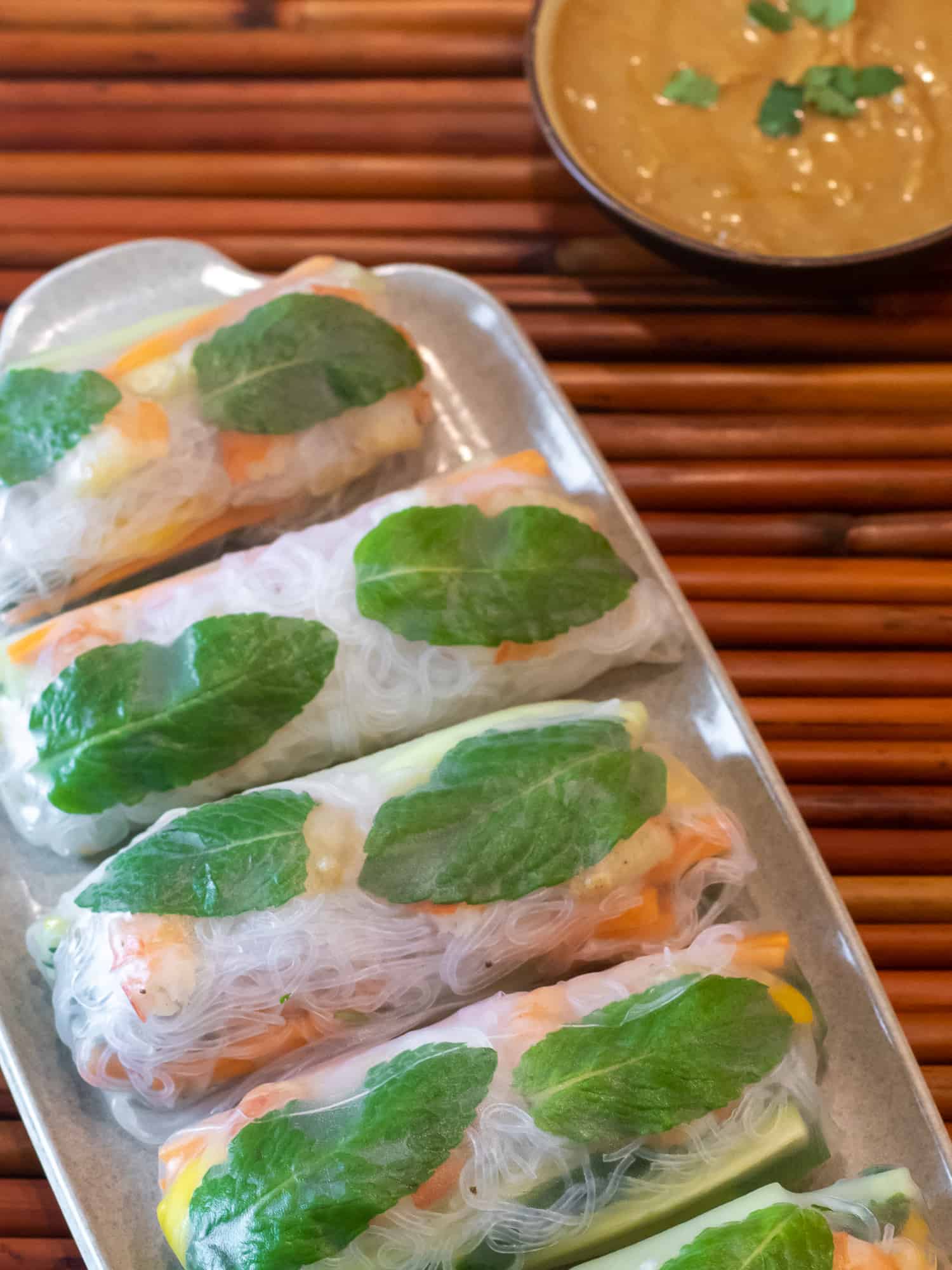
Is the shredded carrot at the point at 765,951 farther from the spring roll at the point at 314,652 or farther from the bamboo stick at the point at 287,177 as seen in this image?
the bamboo stick at the point at 287,177

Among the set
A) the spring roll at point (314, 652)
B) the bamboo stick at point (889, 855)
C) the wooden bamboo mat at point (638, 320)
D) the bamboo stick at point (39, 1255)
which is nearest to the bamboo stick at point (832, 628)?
the wooden bamboo mat at point (638, 320)

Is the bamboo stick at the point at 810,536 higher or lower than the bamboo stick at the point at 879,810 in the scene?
higher

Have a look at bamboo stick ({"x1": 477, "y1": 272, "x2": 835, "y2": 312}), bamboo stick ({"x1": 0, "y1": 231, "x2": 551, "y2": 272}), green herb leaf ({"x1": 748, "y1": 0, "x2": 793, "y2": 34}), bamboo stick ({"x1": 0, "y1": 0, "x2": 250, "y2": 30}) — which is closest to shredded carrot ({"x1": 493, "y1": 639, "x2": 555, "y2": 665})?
bamboo stick ({"x1": 477, "y1": 272, "x2": 835, "y2": 312})

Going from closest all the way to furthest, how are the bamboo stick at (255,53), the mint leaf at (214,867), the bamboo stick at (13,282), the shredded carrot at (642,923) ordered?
1. the mint leaf at (214,867)
2. the shredded carrot at (642,923)
3. the bamboo stick at (13,282)
4. the bamboo stick at (255,53)

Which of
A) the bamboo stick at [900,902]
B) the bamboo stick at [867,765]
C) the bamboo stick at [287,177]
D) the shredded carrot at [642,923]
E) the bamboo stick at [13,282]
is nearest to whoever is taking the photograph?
the shredded carrot at [642,923]

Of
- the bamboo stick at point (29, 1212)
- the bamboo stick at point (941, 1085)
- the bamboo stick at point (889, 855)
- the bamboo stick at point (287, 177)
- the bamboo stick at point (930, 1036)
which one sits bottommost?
the bamboo stick at point (29, 1212)

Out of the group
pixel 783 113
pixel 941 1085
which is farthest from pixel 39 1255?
pixel 783 113

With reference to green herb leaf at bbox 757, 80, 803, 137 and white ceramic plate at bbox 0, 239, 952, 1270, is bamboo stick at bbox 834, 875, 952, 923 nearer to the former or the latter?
white ceramic plate at bbox 0, 239, 952, 1270

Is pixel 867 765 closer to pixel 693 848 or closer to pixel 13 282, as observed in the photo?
pixel 693 848
